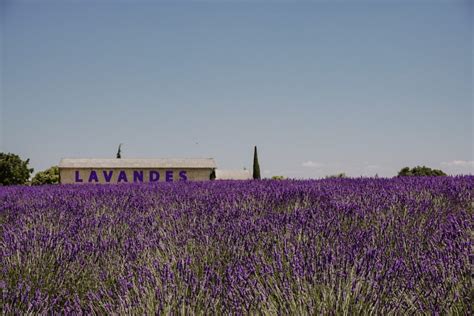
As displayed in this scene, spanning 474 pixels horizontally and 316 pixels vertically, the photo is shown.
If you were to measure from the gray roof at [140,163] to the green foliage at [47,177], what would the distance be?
0.86 m

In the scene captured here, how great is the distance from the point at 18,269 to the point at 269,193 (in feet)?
9.15

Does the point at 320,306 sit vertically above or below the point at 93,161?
below

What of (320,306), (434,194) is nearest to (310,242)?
(320,306)

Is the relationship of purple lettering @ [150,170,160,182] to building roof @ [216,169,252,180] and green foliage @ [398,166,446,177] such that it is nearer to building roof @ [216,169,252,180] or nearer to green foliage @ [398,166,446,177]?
building roof @ [216,169,252,180]

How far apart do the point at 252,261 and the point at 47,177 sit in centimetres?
2697

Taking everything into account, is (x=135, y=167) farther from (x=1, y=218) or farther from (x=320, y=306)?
(x=320, y=306)

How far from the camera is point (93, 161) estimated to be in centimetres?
2800

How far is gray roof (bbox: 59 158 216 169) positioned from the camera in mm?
27141

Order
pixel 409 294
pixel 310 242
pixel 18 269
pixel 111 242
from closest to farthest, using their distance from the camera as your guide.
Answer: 1. pixel 409 294
2. pixel 310 242
3. pixel 18 269
4. pixel 111 242

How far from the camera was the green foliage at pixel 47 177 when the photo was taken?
87.9 feet

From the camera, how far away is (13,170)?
26.5 metres

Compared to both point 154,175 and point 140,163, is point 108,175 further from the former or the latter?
point 154,175

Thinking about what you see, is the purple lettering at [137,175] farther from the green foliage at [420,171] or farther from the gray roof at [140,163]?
the green foliage at [420,171]

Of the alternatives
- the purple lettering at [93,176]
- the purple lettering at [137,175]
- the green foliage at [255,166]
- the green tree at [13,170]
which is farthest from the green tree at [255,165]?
the green tree at [13,170]
